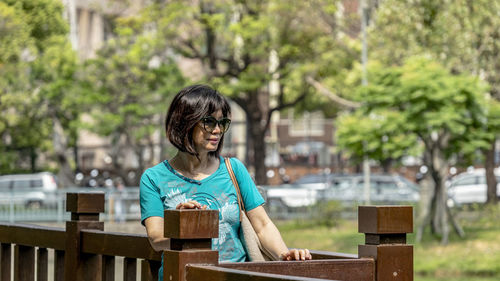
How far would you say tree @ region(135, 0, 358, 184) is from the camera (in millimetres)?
34625

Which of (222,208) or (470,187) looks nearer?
(222,208)

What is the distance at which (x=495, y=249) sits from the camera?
22.2 m

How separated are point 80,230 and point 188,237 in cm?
194

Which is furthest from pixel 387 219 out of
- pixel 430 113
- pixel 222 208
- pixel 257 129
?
pixel 257 129

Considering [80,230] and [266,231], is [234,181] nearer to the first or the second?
[266,231]

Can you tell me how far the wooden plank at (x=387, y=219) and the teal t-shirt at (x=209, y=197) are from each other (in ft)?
1.50

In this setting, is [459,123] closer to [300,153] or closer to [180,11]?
[180,11]

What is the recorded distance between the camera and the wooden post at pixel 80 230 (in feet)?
16.6

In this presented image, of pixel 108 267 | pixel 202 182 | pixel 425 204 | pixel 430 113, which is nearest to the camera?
pixel 202 182

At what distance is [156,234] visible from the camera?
3.95 metres

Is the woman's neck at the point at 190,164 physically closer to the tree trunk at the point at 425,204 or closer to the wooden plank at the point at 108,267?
the wooden plank at the point at 108,267

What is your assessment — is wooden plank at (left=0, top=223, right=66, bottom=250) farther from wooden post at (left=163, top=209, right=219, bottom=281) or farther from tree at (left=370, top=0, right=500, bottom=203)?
tree at (left=370, top=0, right=500, bottom=203)

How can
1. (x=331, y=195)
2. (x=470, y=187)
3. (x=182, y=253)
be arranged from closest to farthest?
(x=182, y=253)
(x=331, y=195)
(x=470, y=187)

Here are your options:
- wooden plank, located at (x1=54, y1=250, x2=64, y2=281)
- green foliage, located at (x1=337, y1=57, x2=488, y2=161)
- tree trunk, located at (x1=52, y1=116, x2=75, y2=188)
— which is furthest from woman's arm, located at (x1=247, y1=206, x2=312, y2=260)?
tree trunk, located at (x1=52, y1=116, x2=75, y2=188)
